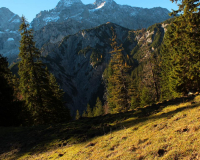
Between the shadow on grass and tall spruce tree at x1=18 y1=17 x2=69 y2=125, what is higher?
tall spruce tree at x1=18 y1=17 x2=69 y2=125

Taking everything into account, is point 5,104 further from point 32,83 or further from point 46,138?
point 46,138

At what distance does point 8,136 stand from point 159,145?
1374cm

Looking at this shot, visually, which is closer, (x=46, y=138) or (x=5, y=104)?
(x=46, y=138)

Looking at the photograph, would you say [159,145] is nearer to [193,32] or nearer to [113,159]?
[113,159]

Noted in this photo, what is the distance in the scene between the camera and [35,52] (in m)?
22.2

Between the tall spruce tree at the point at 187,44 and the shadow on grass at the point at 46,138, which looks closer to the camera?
the shadow on grass at the point at 46,138

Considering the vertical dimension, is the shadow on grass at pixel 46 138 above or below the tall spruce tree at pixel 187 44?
below

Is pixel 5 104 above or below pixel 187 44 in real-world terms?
below

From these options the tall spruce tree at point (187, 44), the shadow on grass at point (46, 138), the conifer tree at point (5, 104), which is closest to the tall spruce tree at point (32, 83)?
the conifer tree at point (5, 104)

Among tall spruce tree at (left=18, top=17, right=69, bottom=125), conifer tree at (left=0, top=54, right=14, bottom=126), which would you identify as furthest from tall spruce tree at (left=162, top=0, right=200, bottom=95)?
conifer tree at (left=0, top=54, right=14, bottom=126)

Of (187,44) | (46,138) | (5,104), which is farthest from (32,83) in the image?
(187,44)

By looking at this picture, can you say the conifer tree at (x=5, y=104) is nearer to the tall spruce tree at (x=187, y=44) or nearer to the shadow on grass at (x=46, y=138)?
the shadow on grass at (x=46, y=138)

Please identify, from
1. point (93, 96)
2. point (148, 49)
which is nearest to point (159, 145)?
point (148, 49)

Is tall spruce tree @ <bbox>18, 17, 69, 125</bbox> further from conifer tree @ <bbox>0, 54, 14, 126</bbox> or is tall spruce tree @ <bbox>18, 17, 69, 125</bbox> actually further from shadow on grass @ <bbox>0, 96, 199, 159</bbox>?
shadow on grass @ <bbox>0, 96, 199, 159</bbox>
